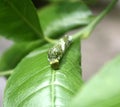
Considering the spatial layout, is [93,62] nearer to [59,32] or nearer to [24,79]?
[59,32]

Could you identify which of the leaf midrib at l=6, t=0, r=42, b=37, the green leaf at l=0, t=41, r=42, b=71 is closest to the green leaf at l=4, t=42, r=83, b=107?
the leaf midrib at l=6, t=0, r=42, b=37

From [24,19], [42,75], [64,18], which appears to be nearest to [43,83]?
[42,75]

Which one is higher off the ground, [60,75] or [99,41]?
[99,41]

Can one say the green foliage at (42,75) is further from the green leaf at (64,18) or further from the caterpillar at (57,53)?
the green leaf at (64,18)

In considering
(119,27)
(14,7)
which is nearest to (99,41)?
(119,27)

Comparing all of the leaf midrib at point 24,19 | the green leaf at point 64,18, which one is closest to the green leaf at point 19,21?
the leaf midrib at point 24,19

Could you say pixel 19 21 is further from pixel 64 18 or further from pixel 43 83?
pixel 64 18
